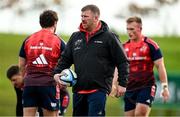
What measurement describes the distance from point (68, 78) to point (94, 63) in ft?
1.60

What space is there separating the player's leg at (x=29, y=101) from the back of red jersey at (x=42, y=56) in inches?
5.0

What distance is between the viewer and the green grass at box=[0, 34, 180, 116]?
1248 inches

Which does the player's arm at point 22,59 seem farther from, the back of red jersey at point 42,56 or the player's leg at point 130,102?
the player's leg at point 130,102

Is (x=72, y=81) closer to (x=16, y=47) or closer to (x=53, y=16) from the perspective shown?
(x=53, y=16)

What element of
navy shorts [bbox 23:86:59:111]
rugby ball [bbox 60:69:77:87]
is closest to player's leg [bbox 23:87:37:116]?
navy shorts [bbox 23:86:59:111]

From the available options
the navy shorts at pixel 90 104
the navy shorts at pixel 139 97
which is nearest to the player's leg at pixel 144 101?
the navy shorts at pixel 139 97

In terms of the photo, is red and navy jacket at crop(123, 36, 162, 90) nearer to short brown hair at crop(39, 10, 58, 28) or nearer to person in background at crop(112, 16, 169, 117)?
person in background at crop(112, 16, 169, 117)

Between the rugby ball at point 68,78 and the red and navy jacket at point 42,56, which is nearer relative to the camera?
the rugby ball at point 68,78

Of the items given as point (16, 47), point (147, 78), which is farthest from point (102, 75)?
point (16, 47)

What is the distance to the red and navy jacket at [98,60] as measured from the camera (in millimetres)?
13844

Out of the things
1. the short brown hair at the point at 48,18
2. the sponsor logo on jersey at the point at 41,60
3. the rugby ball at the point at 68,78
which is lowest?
the rugby ball at the point at 68,78

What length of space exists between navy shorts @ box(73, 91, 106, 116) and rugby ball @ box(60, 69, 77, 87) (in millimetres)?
221

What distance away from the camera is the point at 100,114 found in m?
13.9

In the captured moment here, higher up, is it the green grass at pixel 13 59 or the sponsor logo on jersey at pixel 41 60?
the sponsor logo on jersey at pixel 41 60
